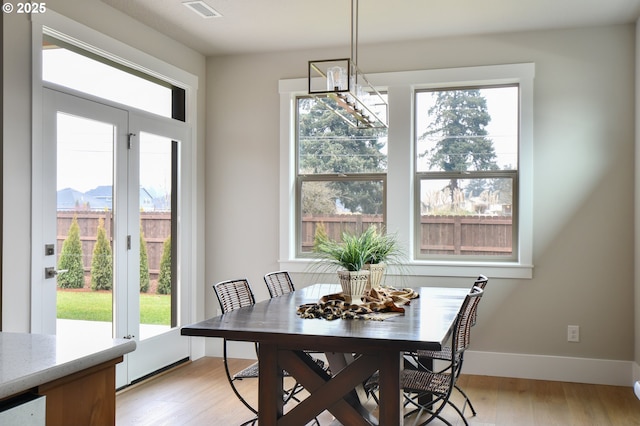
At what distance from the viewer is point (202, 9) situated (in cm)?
423

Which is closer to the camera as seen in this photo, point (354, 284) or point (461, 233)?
point (354, 284)

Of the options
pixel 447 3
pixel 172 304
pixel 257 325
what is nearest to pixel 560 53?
pixel 447 3

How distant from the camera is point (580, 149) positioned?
464 centimetres

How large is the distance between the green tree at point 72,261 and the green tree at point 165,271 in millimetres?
973

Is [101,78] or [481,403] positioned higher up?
[101,78]

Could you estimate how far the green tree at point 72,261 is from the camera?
147 inches

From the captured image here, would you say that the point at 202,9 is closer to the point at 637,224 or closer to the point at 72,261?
the point at 72,261

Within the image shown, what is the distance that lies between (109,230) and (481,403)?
282cm

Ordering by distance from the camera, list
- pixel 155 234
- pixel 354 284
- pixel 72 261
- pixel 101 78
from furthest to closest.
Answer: pixel 155 234 → pixel 101 78 → pixel 72 261 → pixel 354 284

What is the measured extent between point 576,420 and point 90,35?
3.97 m

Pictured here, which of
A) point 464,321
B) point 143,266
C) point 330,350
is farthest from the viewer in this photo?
point 143,266

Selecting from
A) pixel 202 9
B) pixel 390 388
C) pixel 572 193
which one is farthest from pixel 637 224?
pixel 202 9

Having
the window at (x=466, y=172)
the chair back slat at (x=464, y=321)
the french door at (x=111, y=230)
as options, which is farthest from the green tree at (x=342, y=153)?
the chair back slat at (x=464, y=321)

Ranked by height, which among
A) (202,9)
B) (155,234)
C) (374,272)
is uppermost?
(202,9)
